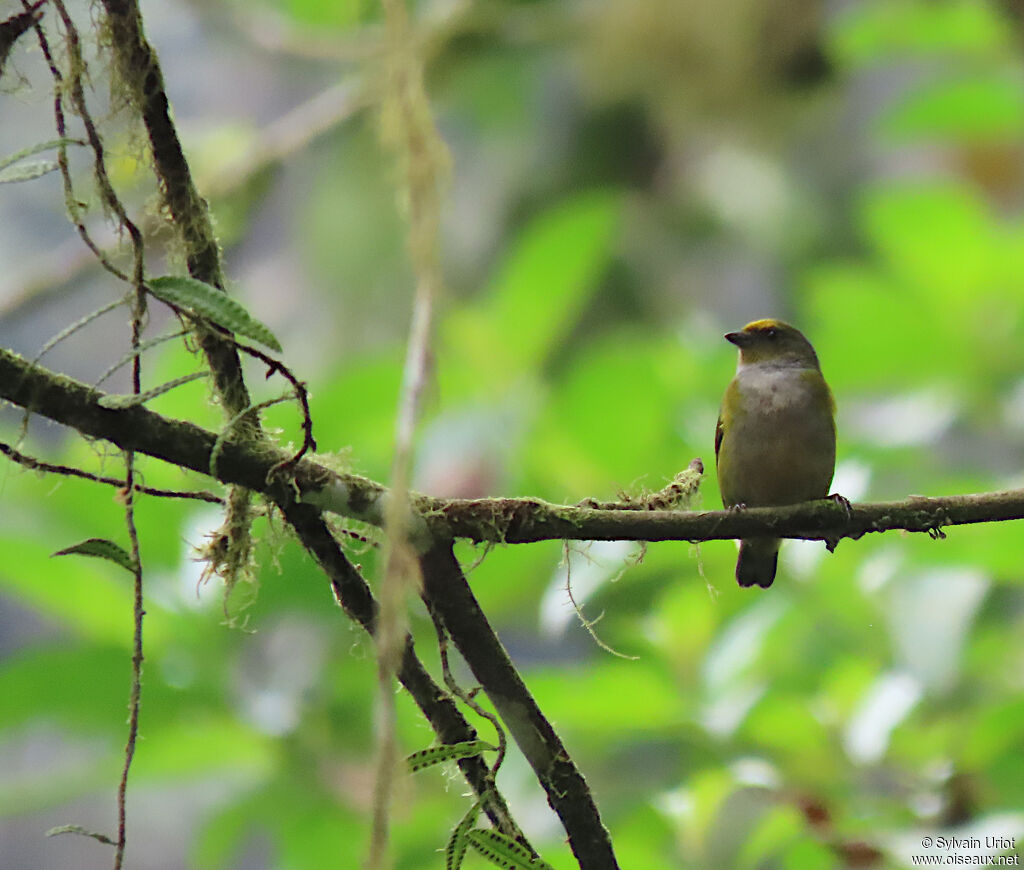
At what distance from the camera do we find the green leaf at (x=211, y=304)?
42.8 inches

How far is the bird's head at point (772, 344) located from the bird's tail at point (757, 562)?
1.83 feet

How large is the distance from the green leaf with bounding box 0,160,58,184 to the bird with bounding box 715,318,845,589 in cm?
178

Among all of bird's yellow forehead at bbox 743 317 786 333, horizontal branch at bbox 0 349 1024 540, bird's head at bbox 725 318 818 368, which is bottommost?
horizontal branch at bbox 0 349 1024 540

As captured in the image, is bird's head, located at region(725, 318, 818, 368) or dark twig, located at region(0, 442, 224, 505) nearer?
dark twig, located at region(0, 442, 224, 505)

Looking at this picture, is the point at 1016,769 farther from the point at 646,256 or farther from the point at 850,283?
the point at 646,256

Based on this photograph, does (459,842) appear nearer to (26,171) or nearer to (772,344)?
(26,171)

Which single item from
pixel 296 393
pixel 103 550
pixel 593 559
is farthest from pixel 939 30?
pixel 103 550

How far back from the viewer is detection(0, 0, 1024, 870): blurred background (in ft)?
7.57

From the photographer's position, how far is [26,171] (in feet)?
3.88

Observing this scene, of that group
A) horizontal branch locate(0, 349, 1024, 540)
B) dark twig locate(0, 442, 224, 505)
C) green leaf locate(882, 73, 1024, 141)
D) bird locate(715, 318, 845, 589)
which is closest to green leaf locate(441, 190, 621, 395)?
bird locate(715, 318, 845, 589)

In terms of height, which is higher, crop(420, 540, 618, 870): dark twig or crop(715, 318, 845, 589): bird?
crop(715, 318, 845, 589): bird

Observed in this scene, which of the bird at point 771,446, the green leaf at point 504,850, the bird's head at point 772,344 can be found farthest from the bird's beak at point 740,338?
the green leaf at point 504,850

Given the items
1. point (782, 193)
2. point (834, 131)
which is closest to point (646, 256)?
point (782, 193)

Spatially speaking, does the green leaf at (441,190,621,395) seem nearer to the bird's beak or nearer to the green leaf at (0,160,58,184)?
the bird's beak
